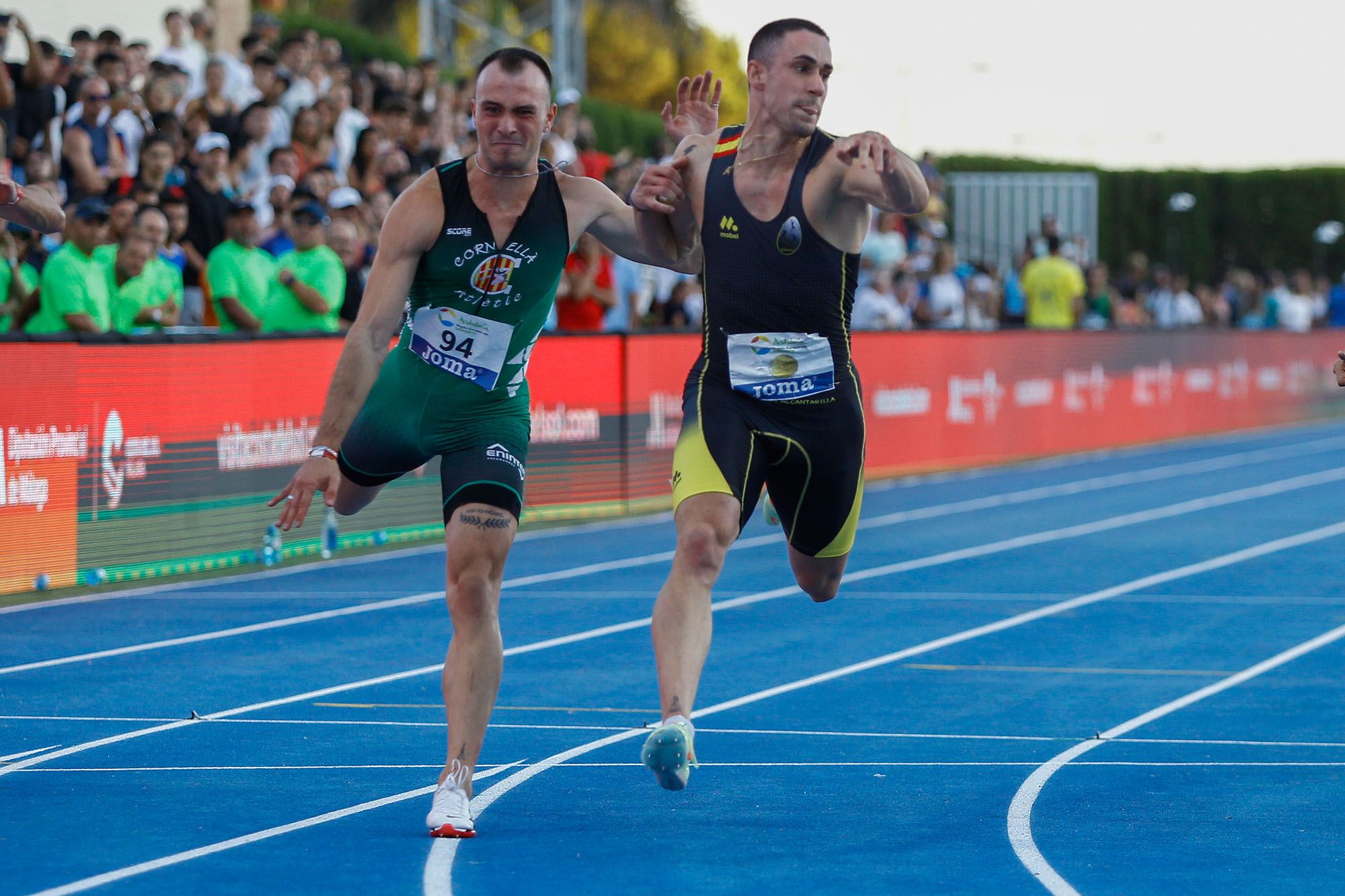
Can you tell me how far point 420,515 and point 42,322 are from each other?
3378mm

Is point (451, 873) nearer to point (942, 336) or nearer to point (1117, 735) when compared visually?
point (1117, 735)

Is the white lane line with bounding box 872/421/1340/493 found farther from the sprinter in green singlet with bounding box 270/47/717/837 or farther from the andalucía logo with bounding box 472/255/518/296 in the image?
the andalucía logo with bounding box 472/255/518/296

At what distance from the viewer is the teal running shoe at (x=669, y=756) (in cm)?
549

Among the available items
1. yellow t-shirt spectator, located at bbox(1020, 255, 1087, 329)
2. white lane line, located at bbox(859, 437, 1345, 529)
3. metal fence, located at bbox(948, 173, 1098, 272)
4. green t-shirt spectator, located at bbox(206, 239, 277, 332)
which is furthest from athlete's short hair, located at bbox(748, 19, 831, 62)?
metal fence, located at bbox(948, 173, 1098, 272)

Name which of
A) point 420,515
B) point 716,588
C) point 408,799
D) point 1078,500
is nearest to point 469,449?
point 408,799

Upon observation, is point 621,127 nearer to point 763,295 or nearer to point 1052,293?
point 1052,293

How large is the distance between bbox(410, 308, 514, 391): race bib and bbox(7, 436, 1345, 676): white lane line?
3.81m

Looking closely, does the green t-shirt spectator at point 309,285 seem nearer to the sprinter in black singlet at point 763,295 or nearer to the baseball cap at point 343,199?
the baseball cap at point 343,199

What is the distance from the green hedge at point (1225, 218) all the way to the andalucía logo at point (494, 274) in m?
45.4

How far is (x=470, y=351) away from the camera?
242 inches

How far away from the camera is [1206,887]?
17.4 ft

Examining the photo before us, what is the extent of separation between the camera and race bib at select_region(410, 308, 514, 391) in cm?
612

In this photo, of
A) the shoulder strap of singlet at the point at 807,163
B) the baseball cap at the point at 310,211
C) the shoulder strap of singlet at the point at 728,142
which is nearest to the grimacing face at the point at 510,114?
the shoulder strap of singlet at the point at 728,142

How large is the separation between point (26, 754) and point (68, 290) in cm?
572
